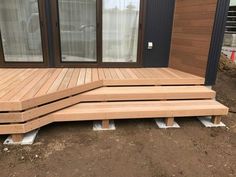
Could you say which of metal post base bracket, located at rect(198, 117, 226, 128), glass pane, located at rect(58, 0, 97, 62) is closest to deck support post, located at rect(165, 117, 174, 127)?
metal post base bracket, located at rect(198, 117, 226, 128)

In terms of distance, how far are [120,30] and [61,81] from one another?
158 centimetres

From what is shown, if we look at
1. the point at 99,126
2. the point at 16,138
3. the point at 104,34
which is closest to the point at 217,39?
the point at 104,34

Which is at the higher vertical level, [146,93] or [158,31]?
[158,31]

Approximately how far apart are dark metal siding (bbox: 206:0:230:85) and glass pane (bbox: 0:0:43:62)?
2.90 m

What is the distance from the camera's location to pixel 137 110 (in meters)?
2.62

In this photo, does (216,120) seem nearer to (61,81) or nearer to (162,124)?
(162,124)

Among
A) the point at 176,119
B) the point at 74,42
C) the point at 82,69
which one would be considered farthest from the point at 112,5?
the point at 176,119

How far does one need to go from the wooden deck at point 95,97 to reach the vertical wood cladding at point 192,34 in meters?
0.26

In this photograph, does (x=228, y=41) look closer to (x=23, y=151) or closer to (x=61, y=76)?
(x=61, y=76)

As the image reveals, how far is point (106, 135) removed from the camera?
249cm

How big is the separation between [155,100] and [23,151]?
1767 mm

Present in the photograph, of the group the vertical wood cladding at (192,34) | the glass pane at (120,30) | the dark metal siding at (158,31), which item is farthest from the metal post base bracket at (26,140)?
the vertical wood cladding at (192,34)

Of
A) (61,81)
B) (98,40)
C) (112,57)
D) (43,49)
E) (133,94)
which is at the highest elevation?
(98,40)

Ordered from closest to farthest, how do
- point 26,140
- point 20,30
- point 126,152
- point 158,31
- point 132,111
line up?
point 126,152 → point 26,140 → point 132,111 → point 20,30 → point 158,31
